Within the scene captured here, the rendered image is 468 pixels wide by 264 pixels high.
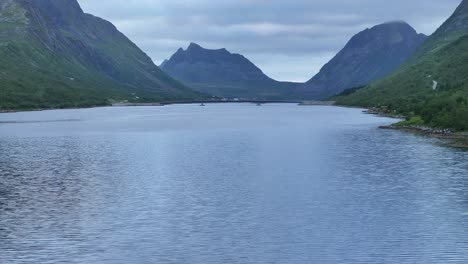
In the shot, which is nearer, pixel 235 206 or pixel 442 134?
pixel 235 206

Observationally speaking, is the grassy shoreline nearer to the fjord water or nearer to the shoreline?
the shoreline

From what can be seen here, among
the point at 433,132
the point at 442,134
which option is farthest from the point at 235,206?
the point at 433,132

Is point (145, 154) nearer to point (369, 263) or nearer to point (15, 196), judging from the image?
point (15, 196)

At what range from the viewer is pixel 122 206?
66875 mm

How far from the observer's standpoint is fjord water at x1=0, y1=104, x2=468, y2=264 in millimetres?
49219

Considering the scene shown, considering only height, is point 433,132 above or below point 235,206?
above

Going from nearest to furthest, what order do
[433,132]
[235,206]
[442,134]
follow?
[235,206] → [442,134] → [433,132]

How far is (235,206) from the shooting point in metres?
66.8

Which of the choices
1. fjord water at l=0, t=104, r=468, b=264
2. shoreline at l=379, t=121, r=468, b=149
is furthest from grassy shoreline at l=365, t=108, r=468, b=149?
fjord water at l=0, t=104, r=468, b=264

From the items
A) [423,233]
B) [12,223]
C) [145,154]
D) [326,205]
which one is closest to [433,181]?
[326,205]

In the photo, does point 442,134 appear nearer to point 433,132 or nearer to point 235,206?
point 433,132

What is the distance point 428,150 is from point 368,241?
73887 millimetres

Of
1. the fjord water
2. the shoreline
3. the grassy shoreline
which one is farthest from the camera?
the grassy shoreline

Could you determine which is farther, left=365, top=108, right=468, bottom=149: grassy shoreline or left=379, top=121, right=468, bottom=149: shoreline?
left=365, top=108, right=468, bottom=149: grassy shoreline
